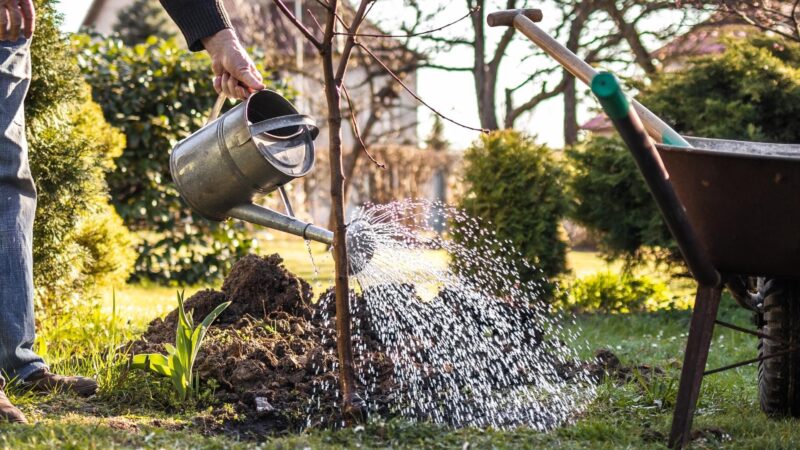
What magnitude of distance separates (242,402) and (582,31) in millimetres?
6786

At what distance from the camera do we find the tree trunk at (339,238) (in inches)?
89.7

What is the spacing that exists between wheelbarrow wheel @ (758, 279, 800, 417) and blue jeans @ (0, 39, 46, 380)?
2.26m

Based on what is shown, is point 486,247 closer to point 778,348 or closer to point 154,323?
point 154,323

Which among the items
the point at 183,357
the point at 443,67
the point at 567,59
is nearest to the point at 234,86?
the point at 183,357

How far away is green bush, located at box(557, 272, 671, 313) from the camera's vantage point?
19.2 feet

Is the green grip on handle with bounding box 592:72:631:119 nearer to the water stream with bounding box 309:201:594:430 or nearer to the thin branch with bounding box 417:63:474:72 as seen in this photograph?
the water stream with bounding box 309:201:594:430

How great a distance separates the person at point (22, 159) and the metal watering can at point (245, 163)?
0.48ft

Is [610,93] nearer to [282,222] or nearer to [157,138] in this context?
[282,222]

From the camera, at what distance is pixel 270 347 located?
296 cm

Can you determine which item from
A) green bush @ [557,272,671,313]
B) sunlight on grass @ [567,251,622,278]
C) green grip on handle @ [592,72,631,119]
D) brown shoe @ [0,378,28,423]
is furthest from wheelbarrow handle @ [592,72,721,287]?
sunlight on grass @ [567,251,622,278]

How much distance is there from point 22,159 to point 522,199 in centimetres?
372

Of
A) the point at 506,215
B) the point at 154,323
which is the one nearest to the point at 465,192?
the point at 506,215

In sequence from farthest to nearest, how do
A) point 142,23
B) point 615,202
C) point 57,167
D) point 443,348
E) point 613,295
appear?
point 142,23 → point 613,295 → point 615,202 → point 57,167 → point 443,348

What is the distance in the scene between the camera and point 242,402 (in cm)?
255
